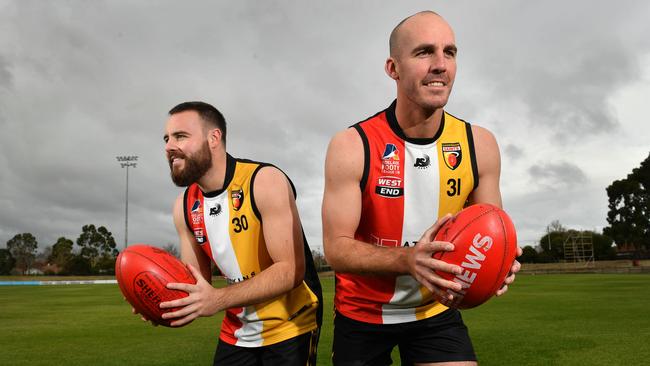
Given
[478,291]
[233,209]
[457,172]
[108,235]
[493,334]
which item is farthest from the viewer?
[108,235]

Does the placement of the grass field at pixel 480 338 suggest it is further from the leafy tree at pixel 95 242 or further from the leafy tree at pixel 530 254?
the leafy tree at pixel 95 242

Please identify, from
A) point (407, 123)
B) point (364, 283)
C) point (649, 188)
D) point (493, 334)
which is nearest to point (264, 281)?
point (364, 283)

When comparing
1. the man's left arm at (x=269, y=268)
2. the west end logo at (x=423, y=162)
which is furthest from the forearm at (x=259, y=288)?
the west end logo at (x=423, y=162)

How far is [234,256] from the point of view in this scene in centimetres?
432

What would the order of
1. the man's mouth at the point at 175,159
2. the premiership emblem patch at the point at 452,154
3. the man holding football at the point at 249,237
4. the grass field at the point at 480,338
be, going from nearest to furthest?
the premiership emblem patch at the point at 452,154 < the man holding football at the point at 249,237 < the man's mouth at the point at 175,159 < the grass field at the point at 480,338

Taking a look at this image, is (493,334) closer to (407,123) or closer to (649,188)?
(407,123)

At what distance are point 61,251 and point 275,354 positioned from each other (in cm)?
11805

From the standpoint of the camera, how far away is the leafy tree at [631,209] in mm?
64875

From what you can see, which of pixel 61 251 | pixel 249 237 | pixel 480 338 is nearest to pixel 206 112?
pixel 249 237

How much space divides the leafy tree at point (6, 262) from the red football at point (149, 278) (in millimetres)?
111585

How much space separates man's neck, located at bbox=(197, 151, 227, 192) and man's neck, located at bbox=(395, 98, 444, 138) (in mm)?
1539

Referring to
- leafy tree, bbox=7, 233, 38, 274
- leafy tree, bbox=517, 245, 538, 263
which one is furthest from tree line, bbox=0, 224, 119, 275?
leafy tree, bbox=517, 245, 538, 263

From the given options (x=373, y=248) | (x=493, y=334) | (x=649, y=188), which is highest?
(x=649, y=188)

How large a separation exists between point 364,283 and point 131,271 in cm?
167
